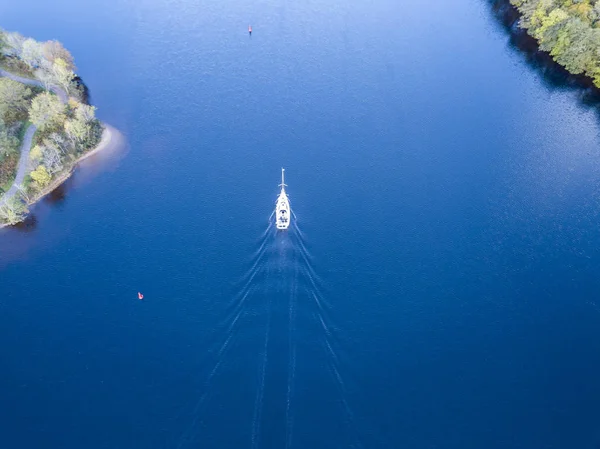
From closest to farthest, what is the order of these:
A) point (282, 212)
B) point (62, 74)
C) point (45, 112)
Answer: point (282, 212) < point (45, 112) < point (62, 74)

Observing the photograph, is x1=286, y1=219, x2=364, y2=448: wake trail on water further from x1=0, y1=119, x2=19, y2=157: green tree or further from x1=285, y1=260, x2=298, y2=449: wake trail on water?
x1=0, y1=119, x2=19, y2=157: green tree

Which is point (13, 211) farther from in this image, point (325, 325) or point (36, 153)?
point (325, 325)

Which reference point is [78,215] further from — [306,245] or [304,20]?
[304,20]

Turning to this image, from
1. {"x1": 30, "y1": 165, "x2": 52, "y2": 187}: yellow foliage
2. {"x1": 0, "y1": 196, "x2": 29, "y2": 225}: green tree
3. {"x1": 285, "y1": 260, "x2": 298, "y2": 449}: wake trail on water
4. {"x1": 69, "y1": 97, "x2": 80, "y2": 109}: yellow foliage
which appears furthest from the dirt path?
{"x1": 285, "y1": 260, "x2": 298, "y2": 449}: wake trail on water

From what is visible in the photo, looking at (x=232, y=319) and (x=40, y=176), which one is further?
(x=40, y=176)

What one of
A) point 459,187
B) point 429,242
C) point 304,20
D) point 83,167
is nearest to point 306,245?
point 429,242

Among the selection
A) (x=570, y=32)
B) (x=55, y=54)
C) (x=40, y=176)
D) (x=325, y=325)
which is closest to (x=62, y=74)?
(x=55, y=54)

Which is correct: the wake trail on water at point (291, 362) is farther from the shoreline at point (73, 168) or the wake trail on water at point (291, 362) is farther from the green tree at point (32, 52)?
the green tree at point (32, 52)

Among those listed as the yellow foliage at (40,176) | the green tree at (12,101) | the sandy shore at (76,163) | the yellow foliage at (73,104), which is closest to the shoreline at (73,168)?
the sandy shore at (76,163)
